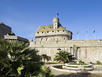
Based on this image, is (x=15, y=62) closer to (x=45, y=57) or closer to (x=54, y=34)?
(x=45, y=57)

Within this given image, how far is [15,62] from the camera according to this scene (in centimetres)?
559

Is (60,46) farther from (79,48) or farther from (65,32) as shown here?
(65,32)

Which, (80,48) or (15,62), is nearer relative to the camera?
(15,62)

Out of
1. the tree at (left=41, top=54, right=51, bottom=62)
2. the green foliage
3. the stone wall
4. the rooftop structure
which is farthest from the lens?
the rooftop structure

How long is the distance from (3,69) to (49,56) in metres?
23.6

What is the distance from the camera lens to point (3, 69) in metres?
5.24

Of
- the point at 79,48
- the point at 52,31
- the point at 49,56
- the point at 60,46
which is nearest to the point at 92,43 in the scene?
the point at 79,48

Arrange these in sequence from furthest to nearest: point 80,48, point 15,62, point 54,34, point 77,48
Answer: point 54,34
point 77,48
point 80,48
point 15,62

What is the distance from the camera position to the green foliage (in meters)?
5.19

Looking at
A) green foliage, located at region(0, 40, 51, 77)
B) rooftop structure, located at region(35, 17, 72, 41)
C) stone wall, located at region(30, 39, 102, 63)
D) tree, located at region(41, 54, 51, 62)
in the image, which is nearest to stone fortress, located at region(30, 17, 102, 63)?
stone wall, located at region(30, 39, 102, 63)

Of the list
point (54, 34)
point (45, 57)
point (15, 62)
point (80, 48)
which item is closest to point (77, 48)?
point (80, 48)

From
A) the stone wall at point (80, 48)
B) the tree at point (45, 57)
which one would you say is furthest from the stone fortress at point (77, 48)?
the tree at point (45, 57)

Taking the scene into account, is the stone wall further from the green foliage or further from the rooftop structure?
the green foliage

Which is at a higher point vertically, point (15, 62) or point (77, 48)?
point (77, 48)
